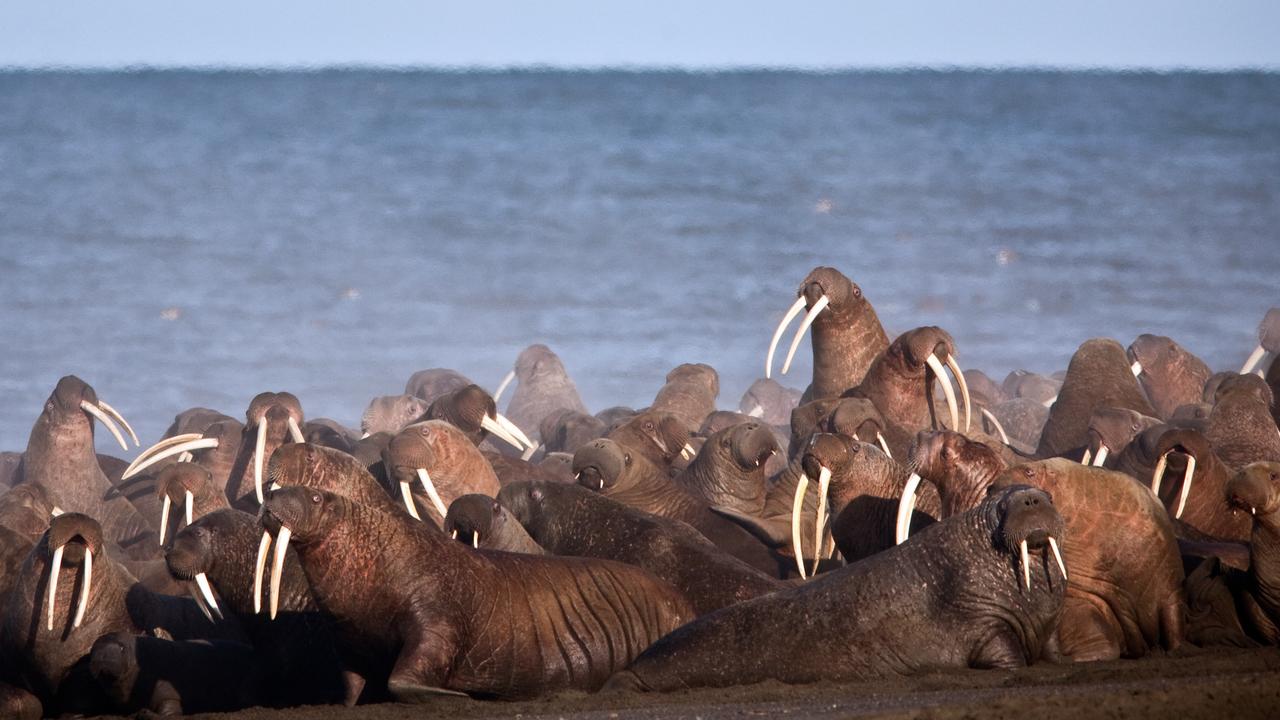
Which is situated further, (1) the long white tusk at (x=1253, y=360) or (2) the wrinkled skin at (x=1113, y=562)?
(1) the long white tusk at (x=1253, y=360)

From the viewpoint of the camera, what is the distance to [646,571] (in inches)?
263

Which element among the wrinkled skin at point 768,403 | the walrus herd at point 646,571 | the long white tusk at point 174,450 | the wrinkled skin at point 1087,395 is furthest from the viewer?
the wrinkled skin at point 768,403

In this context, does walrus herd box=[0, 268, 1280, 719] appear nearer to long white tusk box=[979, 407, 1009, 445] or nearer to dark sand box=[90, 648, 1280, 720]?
dark sand box=[90, 648, 1280, 720]

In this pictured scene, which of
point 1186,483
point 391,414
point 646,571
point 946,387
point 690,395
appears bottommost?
point 391,414

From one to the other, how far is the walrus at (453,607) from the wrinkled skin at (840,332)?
443 centimetres

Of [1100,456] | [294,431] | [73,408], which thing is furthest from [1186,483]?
[73,408]

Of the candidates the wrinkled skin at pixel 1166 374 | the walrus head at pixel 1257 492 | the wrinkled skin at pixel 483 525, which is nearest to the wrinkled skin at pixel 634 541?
the wrinkled skin at pixel 483 525

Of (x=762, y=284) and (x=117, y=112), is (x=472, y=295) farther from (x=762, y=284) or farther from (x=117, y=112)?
(x=117, y=112)

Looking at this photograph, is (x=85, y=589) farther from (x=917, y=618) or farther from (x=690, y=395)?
(x=690, y=395)

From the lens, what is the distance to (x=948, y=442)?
6727 millimetres

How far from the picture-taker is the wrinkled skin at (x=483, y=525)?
7.10 m

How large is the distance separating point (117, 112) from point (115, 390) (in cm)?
2441

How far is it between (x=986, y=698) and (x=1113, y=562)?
5.11 ft

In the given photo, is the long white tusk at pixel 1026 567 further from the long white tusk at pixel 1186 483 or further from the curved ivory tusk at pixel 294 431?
the curved ivory tusk at pixel 294 431
